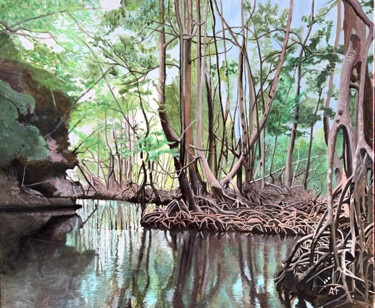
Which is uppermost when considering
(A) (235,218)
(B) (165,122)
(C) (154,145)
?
(B) (165,122)

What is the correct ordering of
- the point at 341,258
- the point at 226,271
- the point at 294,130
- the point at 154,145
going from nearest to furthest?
the point at 341,258 < the point at 226,271 < the point at 294,130 < the point at 154,145

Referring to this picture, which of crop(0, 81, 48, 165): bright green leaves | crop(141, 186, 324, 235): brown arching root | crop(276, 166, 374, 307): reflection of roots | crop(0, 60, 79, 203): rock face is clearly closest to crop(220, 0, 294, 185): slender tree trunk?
crop(141, 186, 324, 235): brown arching root

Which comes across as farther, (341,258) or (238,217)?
(238,217)

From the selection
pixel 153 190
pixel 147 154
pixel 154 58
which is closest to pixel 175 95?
pixel 154 58

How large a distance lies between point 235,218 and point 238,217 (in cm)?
2

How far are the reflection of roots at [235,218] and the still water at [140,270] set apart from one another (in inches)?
3.5

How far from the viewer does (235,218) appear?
9.40ft

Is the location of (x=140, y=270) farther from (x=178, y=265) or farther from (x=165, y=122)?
(x=165, y=122)

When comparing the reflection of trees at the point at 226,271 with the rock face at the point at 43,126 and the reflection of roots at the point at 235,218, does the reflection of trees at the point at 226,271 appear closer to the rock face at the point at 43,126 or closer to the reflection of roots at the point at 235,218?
the reflection of roots at the point at 235,218

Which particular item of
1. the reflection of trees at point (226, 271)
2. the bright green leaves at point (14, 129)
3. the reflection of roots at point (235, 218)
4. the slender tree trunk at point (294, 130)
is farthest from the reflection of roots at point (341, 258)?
the bright green leaves at point (14, 129)

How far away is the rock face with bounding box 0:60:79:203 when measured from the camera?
2.65 metres

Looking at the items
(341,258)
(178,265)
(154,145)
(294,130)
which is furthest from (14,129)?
(341,258)

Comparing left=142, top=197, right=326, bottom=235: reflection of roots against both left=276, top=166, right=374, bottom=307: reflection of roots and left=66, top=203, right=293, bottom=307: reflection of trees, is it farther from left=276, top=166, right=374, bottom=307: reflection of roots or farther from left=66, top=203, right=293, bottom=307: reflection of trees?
left=276, top=166, right=374, bottom=307: reflection of roots

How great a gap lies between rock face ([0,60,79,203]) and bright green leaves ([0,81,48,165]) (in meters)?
0.03
